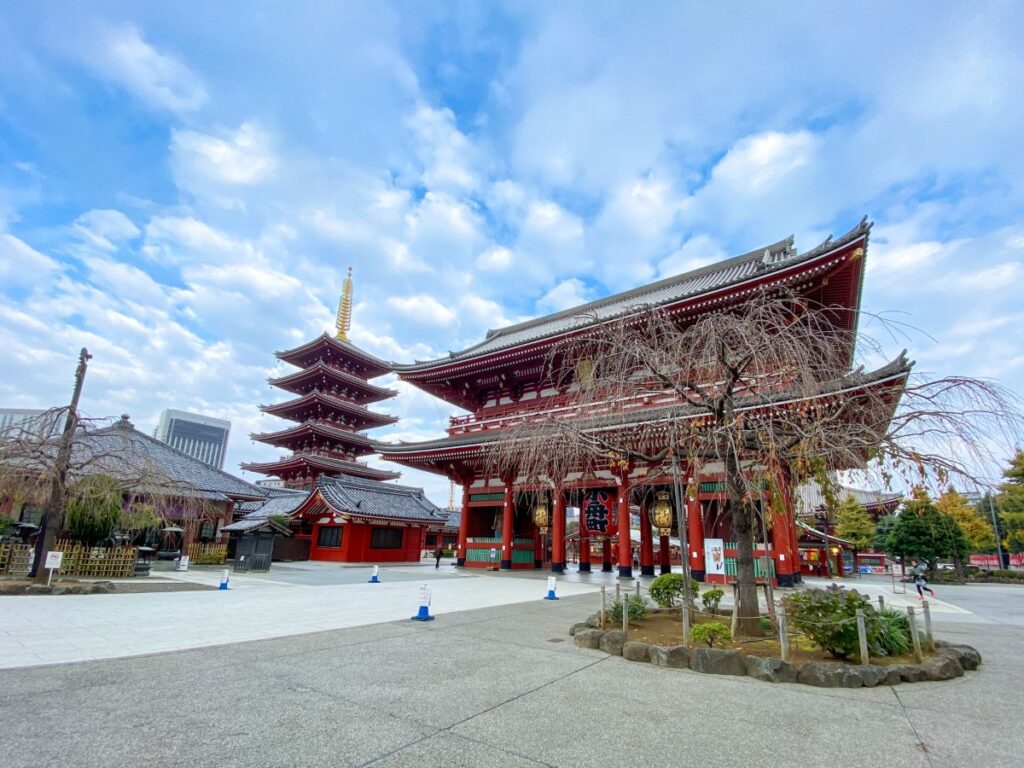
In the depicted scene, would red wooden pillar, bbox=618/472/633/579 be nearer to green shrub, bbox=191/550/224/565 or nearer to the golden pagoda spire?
green shrub, bbox=191/550/224/565

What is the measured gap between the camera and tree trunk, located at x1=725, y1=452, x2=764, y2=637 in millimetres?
7488

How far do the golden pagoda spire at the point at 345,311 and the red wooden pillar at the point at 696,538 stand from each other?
35.5 metres

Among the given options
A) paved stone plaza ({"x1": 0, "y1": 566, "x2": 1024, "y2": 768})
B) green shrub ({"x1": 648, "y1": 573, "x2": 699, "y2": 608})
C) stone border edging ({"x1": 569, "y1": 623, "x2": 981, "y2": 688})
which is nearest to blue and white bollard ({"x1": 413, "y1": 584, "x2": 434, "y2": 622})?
paved stone plaza ({"x1": 0, "y1": 566, "x2": 1024, "y2": 768})

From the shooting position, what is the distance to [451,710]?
14.6 feet

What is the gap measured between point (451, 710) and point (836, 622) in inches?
180

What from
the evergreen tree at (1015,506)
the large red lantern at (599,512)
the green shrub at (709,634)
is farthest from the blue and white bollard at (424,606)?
the evergreen tree at (1015,506)

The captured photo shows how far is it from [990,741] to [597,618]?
200 inches

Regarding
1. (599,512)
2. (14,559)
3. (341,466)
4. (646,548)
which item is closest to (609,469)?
(599,512)

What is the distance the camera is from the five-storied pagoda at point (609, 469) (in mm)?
14797

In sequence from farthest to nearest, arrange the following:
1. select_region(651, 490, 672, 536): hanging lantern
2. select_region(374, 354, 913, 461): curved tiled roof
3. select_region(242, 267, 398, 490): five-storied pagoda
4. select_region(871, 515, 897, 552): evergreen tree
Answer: select_region(242, 267, 398, 490): five-storied pagoda
select_region(871, 515, 897, 552): evergreen tree
select_region(651, 490, 672, 536): hanging lantern
select_region(374, 354, 913, 461): curved tiled roof

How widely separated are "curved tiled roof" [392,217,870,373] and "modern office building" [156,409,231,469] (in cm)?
14741

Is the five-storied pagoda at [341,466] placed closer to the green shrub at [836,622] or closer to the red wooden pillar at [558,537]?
the red wooden pillar at [558,537]

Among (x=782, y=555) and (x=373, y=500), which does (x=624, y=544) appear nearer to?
(x=782, y=555)

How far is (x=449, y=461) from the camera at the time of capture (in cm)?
2317
